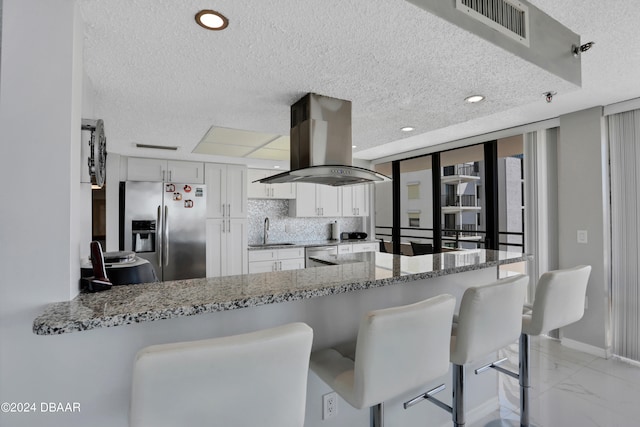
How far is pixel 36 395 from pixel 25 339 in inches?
7.0

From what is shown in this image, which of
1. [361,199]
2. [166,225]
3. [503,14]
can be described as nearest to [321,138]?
[503,14]

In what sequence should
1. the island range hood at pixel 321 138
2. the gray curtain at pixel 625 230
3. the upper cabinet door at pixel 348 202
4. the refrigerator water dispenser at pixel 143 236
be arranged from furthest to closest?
the upper cabinet door at pixel 348 202 < the refrigerator water dispenser at pixel 143 236 < the gray curtain at pixel 625 230 < the island range hood at pixel 321 138

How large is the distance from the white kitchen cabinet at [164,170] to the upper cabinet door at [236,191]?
0.39 metres

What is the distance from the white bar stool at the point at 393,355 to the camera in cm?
108

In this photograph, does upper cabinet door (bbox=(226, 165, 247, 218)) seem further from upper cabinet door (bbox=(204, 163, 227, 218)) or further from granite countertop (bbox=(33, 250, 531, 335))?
granite countertop (bbox=(33, 250, 531, 335))

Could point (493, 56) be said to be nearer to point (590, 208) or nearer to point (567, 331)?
point (590, 208)

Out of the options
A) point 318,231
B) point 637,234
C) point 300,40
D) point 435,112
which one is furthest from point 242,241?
point 637,234

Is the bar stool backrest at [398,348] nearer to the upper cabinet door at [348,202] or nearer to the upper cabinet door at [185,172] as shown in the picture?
the upper cabinet door at [185,172]

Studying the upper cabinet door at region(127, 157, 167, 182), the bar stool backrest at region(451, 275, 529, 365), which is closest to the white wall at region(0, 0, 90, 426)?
the bar stool backrest at region(451, 275, 529, 365)

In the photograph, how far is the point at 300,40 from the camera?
1393 mm

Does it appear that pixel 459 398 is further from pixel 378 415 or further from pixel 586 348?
pixel 586 348

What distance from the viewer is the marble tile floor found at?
6.86ft

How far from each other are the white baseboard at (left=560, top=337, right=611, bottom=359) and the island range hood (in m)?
2.76

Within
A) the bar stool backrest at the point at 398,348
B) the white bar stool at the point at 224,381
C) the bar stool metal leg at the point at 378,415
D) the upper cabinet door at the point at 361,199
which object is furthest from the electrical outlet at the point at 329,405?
the upper cabinet door at the point at 361,199
